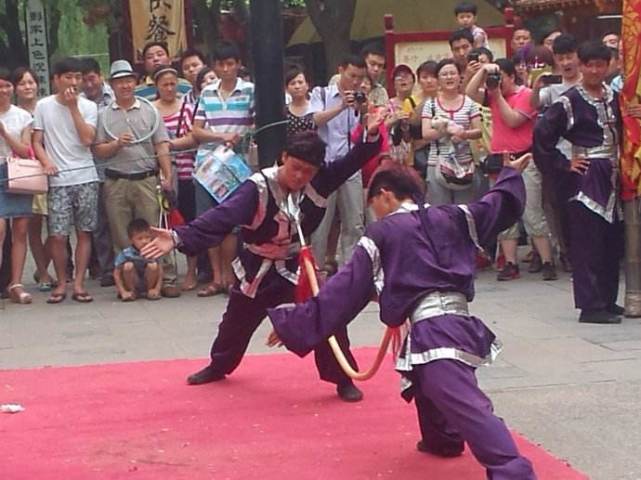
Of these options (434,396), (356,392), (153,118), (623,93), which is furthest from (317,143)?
(153,118)

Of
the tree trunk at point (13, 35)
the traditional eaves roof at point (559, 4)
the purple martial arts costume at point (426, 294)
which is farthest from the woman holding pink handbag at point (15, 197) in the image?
the tree trunk at point (13, 35)

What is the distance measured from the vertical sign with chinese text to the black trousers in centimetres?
950

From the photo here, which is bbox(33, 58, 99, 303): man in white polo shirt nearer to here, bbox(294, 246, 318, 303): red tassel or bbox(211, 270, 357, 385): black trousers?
bbox(211, 270, 357, 385): black trousers

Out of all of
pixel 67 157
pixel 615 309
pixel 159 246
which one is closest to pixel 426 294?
pixel 159 246

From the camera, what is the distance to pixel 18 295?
9906mm

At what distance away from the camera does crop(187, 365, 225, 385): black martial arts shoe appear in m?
7.12

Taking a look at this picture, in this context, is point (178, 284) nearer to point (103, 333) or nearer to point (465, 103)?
point (103, 333)

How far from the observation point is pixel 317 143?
642 centimetres

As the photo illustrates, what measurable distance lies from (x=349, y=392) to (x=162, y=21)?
10.3m

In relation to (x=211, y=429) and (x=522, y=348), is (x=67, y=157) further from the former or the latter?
(x=211, y=429)

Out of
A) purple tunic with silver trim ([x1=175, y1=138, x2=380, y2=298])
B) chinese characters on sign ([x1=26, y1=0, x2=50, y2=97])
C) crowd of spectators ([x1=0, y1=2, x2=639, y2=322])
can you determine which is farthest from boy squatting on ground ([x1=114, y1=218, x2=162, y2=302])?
chinese characters on sign ([x1=26, y1=0, x2=50, y2=97])

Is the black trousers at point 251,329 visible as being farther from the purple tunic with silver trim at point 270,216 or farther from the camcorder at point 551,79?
the camcorder at point 551,79

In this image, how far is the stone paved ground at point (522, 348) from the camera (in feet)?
19.4

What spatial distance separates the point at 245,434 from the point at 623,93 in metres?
3.65
